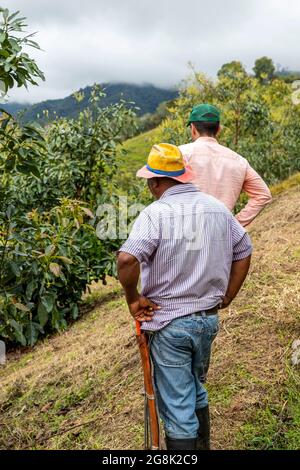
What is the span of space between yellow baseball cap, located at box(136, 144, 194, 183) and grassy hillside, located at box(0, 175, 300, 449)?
1.53m

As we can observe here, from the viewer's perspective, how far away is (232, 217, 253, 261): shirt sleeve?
2465 millimetres

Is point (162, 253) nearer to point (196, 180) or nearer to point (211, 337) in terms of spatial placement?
point (211, 337)

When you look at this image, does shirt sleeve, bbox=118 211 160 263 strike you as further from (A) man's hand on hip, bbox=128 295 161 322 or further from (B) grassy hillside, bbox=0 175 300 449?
(B) grassy hillside, bbox=0 175 300 449

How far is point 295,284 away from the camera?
4406 millimetres

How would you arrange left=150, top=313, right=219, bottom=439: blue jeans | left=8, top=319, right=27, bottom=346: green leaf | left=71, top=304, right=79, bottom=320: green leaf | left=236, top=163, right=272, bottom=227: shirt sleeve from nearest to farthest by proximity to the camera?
left=150, top=313, right=219, bottom=439: blue jeans, left=8, top=319, right=27, bottom=346: green leaf, left=236, top=163, right=272, bottom=227: shirt sleeve, left=71, top=304, right=79, bottom=320: green leaf

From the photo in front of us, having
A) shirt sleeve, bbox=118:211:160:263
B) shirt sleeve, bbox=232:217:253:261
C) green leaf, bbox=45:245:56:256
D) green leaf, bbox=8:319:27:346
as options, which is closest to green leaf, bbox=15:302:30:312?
green leaf, bbox=8:319:27:346

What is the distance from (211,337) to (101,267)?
4.70 meters

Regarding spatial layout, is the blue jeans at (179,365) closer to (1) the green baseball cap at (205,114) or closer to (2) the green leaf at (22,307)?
(2) the green leaf at (22,307)

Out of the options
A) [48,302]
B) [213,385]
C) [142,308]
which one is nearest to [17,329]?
[48,302]

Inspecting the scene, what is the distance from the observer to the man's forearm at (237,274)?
2551 millimetres

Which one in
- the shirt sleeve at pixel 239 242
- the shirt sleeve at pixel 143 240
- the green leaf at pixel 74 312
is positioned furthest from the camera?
the green leaf at pixel 74 312

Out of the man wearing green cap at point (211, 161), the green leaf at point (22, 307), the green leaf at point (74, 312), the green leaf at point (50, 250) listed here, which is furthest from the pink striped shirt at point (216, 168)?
the green leaf at point (74, 312)

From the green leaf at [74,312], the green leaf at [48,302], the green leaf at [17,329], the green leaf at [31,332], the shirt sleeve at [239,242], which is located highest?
the shirt sleeve at [239,242]

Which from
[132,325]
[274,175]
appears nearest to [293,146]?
[274,175]
